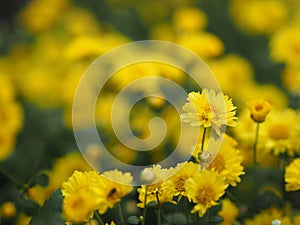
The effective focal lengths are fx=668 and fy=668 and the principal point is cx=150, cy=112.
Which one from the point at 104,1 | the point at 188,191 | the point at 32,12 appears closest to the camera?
the point at 188,191

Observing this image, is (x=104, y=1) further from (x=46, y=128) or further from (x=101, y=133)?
(x=101, y=133)

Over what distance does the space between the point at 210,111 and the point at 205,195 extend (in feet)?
0.56

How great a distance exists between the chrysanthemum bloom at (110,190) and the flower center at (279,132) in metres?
0.47

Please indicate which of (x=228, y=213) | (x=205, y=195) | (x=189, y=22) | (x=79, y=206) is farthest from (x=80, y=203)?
(x=189, y=22)

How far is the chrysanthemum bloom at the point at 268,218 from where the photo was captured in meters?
1.45

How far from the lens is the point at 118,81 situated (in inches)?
89.0

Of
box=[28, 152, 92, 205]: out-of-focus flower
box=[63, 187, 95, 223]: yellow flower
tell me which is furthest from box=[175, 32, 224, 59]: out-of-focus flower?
box=[63, 187, 95, 223]: yellow flower

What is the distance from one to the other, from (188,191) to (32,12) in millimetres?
2345

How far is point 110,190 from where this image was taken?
1.28 m

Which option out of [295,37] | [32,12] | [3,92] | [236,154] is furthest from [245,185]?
[32,12]

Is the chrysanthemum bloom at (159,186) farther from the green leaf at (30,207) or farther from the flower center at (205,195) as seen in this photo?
the green leaf at (30,207)

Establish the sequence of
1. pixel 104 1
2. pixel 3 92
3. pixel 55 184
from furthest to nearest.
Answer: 1. pixel 104 1
2. pixel 3 92
3. pixel 55 184

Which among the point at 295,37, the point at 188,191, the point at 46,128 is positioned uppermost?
the point at 295,37

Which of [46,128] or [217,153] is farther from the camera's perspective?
[46,128]
